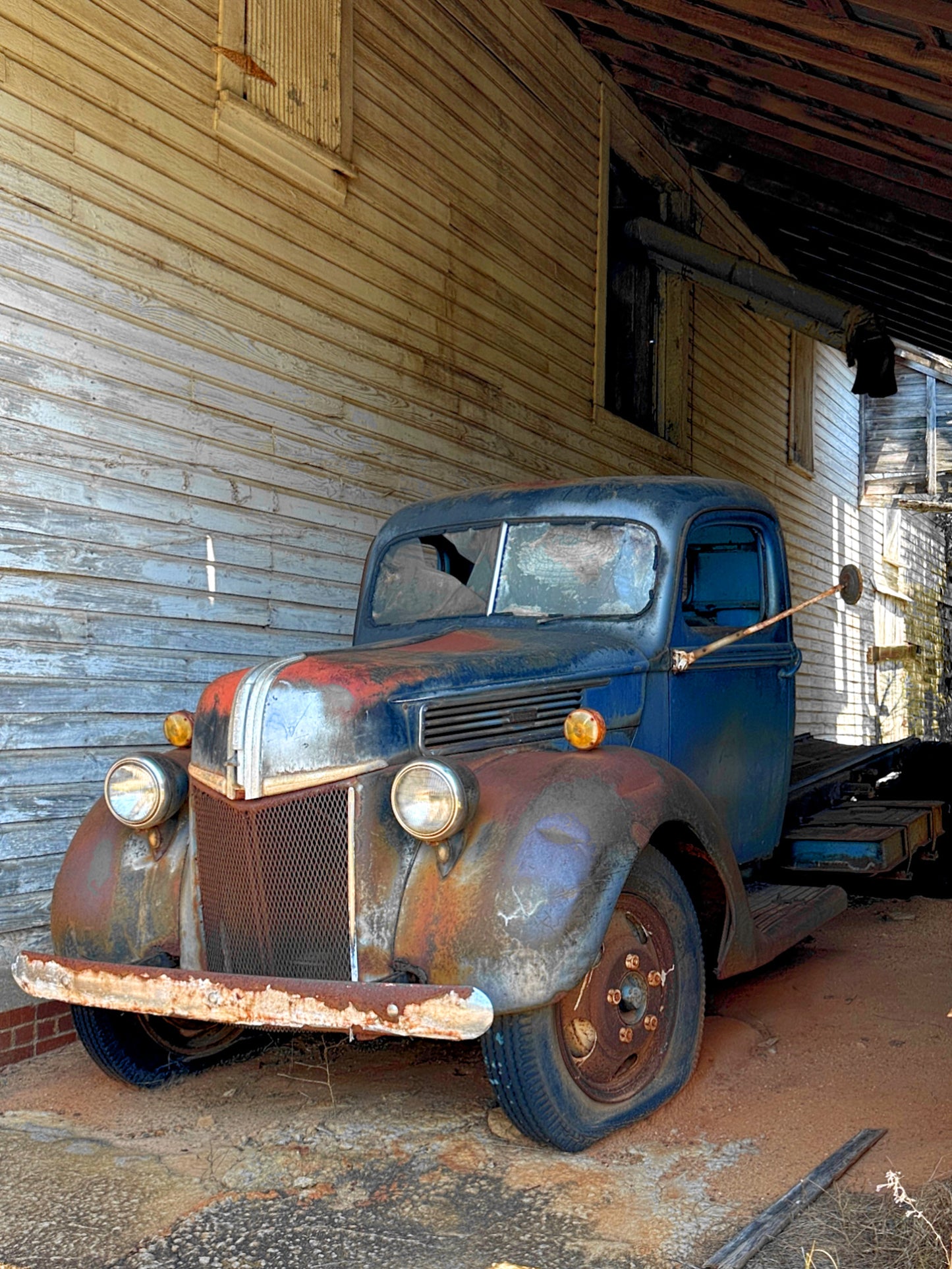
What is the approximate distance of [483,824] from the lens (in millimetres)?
3180

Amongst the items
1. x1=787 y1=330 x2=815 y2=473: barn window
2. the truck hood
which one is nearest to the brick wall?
the truck hood

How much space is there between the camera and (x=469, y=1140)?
331 cm

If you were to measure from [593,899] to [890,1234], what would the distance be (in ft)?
3.20

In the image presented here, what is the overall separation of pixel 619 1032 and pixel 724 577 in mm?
2032

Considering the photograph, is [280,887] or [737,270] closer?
[280,887]

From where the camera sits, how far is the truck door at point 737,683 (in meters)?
4.41

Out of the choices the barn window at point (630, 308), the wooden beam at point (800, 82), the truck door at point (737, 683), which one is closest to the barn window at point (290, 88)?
the wooden beam at point (800, 82)

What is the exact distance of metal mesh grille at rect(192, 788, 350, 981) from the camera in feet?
10.6

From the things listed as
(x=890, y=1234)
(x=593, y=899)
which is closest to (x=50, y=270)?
(x=593, y=899)

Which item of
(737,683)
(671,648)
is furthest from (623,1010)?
(737,683)

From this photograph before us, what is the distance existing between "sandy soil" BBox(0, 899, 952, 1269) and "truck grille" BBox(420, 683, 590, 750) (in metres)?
1.10

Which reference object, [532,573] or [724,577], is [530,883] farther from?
[724,577]

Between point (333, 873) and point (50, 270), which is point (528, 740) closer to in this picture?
point (333, 873)

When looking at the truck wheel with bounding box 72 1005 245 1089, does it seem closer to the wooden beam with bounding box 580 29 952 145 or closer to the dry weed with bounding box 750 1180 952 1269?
the dry weed with bounding box 750 1180 952 1269
